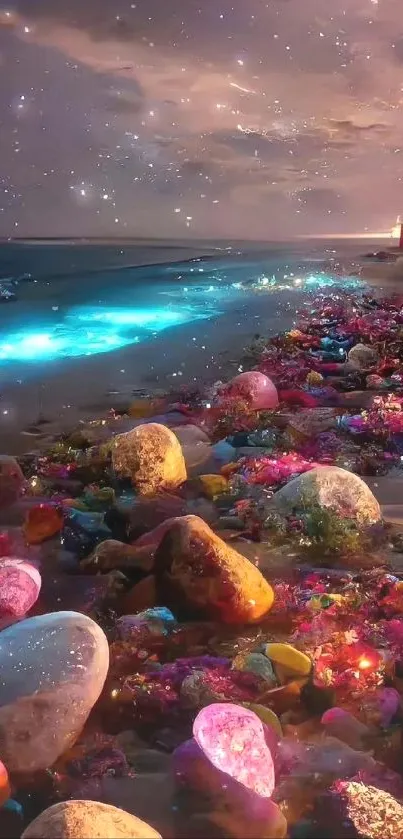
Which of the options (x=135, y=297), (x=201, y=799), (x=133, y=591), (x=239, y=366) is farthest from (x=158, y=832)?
(x=135, y=297)

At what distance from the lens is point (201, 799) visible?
2.07m

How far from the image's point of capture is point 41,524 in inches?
159

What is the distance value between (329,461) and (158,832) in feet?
12.0

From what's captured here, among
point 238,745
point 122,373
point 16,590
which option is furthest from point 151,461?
point 122,373

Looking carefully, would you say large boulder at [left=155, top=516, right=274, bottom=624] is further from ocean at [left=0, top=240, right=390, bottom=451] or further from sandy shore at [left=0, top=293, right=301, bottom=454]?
ocean at [left=0, top=240, right=390, bottom=451]

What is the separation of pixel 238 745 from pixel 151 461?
2663 mm

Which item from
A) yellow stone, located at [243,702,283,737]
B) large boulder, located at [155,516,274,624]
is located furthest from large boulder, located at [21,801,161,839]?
large boulder, located at [155,516,274,624]

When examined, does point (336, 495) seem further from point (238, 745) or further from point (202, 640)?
point (238, 745)

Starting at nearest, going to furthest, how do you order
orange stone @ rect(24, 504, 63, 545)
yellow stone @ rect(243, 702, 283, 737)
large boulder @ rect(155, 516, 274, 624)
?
yellow stone @ rect(243, 702, 283, 737) < large boulder @ rect(155, 516, 274, 624) < orange stone @ rect(24, 504, 63, 545)

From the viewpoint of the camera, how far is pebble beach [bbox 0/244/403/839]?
207 cm

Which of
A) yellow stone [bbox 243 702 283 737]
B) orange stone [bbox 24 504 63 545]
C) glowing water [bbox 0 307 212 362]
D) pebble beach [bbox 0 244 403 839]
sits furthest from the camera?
glowing water [bbox 0 307 212 362]

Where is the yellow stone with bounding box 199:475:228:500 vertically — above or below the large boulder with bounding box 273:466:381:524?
below

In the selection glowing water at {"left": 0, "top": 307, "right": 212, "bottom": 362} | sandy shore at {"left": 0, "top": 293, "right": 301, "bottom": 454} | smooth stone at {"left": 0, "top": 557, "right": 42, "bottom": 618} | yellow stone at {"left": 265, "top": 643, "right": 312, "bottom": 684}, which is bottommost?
sandy shore at {"left": 0, "top": 293, "right": 301, "bottom": 454}

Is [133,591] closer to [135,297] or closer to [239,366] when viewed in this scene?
[239,366]
